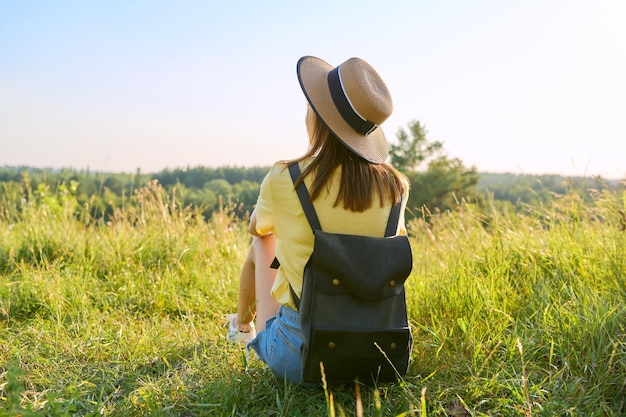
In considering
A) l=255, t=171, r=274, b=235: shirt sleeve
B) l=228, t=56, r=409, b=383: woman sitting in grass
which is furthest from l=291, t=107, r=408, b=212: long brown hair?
l=255, t=171, r=274, b=235: shirt sleeve

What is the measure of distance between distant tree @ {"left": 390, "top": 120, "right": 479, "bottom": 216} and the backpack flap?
119 ft

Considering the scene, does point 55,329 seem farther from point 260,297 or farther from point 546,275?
point 546,275

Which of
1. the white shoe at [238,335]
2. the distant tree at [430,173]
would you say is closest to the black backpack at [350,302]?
the white shoe at [238,335]

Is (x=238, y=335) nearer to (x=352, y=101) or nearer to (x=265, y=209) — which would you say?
(x=265, y=209)

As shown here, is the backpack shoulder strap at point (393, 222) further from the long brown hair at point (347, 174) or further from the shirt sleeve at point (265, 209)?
the shirt sleeve at point (265, 209)

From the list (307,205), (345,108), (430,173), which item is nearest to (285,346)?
(307,205)

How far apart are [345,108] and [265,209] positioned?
555 mm

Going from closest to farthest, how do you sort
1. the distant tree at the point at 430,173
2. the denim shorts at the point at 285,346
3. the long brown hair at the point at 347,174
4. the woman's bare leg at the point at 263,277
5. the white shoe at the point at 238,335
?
the long brown hair at the point at 347,174, the denim shorts at the point at 285,346, the woman's bare leg at the point at 263,277, the white shoe at the point at 238,335, the distant tree at the point at 430,173

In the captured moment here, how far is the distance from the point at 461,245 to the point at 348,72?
2.15 meters

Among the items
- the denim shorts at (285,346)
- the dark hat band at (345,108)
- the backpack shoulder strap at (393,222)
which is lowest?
the denim shorts at (285,346)

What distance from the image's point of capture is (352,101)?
240 cm

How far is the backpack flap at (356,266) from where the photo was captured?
2.21m

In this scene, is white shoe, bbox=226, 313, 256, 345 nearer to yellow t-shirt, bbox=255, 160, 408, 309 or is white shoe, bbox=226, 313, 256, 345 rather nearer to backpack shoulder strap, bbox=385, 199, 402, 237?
yellow t-shirt, bbox=255, 160, 408, 309

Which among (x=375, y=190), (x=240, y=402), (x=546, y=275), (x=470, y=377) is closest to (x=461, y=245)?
(x=546, y=275)
